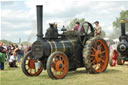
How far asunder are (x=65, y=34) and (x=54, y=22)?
88 cm

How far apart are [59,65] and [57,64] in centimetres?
8

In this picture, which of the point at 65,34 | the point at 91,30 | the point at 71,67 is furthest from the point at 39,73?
the point at 91,30

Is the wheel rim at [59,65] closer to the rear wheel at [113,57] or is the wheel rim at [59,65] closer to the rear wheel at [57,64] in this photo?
the rear wheel at [57,64]

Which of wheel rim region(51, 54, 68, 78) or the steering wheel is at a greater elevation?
the steering wheel

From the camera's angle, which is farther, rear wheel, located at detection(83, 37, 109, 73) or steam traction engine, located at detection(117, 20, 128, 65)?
steam traction engine, located at detection(117, 20, 128, 65)

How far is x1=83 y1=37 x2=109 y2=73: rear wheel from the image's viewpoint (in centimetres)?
840

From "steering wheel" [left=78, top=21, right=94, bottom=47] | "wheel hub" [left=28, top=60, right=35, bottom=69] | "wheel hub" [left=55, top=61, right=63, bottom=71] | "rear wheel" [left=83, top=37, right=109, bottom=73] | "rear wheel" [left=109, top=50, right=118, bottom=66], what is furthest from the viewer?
"rear wheel" [left=109, top=50, right=118, bottom=66]

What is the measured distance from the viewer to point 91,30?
9500 millimetres

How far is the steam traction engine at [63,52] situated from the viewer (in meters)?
7.64

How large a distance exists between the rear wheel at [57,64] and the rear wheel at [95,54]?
3.26 feet

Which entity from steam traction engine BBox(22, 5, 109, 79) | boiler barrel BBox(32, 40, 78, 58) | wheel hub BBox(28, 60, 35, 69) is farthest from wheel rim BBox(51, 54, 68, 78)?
wheel hub BBox(28, 60, 35, 69)

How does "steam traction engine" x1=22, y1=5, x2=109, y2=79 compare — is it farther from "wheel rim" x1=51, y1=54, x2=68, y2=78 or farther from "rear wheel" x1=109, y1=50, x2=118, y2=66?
"rear wheel" x1=109, y1=50, x2=118, y2=66

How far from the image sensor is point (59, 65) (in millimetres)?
7523

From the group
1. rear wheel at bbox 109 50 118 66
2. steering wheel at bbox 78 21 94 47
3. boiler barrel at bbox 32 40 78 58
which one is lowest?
rear wheel at bbox 109 50 118 66
